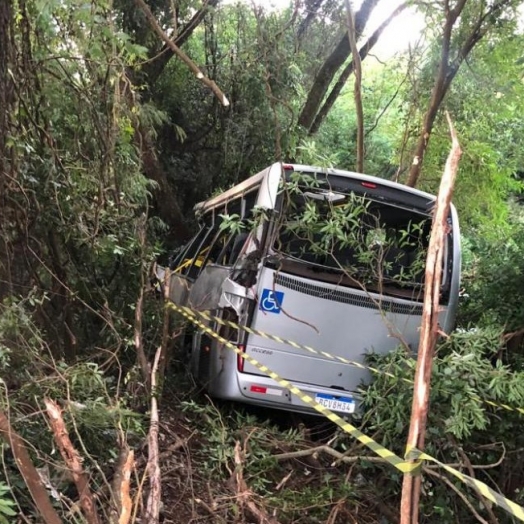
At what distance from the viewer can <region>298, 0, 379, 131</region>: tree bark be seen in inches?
398

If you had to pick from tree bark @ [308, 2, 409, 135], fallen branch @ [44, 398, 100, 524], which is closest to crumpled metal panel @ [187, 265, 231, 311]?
fallen branch @ [44, 398, 100, 524]

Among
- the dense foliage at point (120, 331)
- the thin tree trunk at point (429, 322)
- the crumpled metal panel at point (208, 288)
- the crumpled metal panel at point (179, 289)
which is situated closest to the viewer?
the thin tree trunk at point (429, 322)

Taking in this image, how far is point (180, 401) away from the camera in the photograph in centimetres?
527

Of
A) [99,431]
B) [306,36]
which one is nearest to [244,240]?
[99,431]

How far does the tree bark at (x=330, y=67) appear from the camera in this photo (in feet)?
33.1

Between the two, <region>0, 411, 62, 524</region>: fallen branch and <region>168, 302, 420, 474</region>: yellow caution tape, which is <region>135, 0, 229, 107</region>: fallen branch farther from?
<region>0, 411, 62, 524</region>: fallen branch

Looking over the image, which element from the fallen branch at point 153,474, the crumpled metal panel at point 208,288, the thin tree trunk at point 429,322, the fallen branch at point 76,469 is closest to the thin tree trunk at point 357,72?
the crumpled metal panel at point 208,288

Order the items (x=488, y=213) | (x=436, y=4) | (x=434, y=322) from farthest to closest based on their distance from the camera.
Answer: (x=488, y=213) → (x=436, y=4) → (x=434, y=322)

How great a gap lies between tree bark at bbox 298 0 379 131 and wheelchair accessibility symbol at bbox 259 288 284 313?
665cm

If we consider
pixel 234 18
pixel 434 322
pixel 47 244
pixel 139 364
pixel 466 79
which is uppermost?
pixel 234 18

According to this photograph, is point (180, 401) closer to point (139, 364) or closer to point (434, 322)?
point (139, 364)

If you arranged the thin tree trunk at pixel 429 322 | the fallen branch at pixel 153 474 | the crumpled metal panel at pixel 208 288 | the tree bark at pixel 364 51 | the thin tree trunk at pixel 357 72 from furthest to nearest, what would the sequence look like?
the tree bark at pixel 364 51
the thin tree trunk at pixel 357 72
the crumpled metal panel at pixel 208 288
the fallen branch at pixel 153 474
the thin tree trunk at pixel 429 322

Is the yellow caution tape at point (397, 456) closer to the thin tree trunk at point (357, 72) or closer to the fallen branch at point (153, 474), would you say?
the fallen branch at point (153, 474)

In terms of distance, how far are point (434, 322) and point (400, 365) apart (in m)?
2.56
